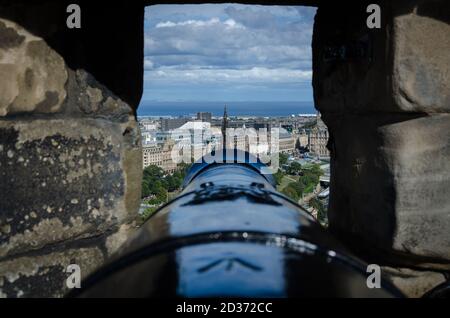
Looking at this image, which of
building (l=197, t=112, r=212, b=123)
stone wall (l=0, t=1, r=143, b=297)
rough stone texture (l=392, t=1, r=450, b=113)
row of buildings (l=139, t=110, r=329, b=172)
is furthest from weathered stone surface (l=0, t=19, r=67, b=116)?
building (l=197, t=112, r=212, b=123)

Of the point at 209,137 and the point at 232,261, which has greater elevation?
the point at 209,137

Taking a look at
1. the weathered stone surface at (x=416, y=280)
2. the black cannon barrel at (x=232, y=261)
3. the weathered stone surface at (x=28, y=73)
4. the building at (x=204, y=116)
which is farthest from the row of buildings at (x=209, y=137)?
the black cannon barrel at (x=232, y=261)

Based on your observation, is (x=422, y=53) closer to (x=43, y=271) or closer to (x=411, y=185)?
(x=411, y=185)

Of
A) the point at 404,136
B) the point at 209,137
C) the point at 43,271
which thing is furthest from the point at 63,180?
the point at 209,137

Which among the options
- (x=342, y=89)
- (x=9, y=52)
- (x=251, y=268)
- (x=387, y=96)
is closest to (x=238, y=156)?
(x=342, y=89)

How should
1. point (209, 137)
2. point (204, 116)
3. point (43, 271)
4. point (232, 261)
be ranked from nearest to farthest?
point (232, 261) → point (43, 271) → point (209, 137) → point (204, 116)

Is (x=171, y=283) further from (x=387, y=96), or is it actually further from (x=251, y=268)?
(x=387, y=96)
